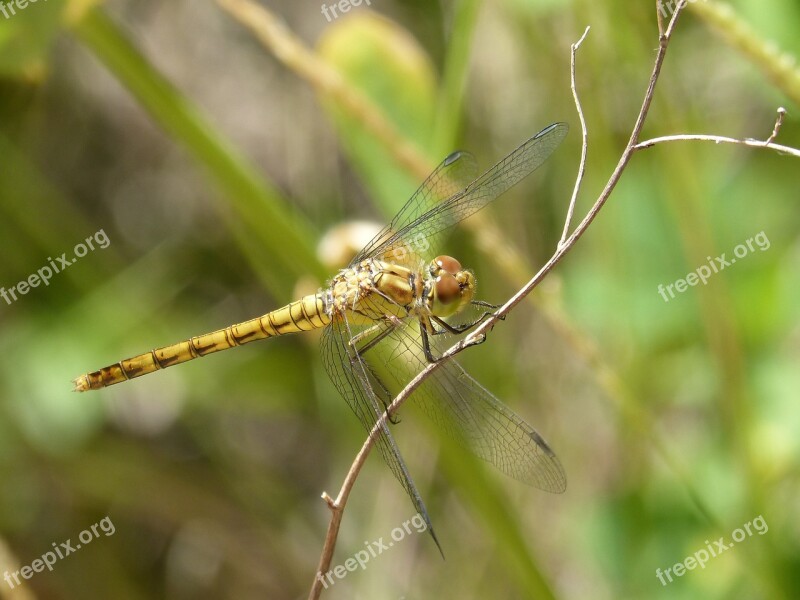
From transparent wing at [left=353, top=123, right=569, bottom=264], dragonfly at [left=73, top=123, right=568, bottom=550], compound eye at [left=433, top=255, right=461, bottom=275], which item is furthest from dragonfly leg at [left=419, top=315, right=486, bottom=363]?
transparent wing at [left=353, top=123, right=569, bottom=264]

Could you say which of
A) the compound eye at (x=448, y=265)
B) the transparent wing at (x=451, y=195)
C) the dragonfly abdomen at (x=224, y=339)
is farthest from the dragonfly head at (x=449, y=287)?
the dragonfly abdomen at (x=224, y=339)

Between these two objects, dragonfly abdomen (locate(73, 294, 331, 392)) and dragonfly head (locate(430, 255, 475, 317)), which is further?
dragonfly abdomen (locate(73, 294, 331, 392))

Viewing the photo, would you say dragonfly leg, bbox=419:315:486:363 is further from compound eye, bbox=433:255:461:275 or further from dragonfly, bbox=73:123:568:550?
compound eye, bbox=433:255:461:275

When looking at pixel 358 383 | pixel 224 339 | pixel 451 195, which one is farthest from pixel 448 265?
pixel 224 339

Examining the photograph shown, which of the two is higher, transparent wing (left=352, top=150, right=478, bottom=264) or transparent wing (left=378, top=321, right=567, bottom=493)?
transparent wing (left=352, top=150, right=478, bottom=264)

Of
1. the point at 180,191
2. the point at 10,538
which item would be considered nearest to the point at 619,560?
the point at 10,538

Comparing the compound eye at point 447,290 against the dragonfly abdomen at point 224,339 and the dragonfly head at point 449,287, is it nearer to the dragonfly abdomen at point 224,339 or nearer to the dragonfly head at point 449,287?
the dragonfly head at point 449,287
